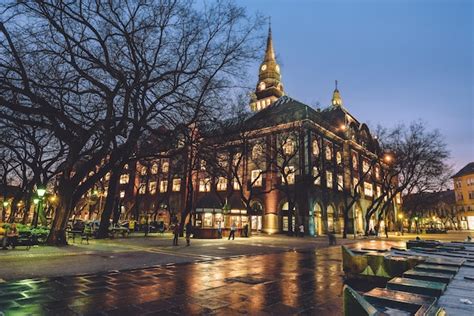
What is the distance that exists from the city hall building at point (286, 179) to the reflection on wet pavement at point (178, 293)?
2006 centimetres

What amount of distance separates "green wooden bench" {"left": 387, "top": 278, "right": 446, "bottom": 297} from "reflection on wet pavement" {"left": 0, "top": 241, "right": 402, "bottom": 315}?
2.85m

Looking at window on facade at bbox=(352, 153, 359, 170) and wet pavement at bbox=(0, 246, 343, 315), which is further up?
window on facade at bbox=(352, 153, 359, 170)

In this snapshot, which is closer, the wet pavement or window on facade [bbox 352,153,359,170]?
the wet pavement

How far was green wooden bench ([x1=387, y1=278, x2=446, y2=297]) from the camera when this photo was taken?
3193 millimetres

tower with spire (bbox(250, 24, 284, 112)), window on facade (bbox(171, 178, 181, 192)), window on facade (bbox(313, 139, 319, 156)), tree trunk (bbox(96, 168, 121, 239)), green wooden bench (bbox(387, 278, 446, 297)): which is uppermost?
tower with spire (bbox(250, 24, 284, 112))

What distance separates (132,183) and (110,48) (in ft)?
155

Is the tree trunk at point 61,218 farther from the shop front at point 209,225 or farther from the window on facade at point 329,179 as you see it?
the window on facade at point 329,179

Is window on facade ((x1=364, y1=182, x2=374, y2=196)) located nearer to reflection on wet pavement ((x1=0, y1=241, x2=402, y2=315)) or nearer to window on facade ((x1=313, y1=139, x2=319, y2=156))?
window on facade ((x1=313, y1=139, x2=319, y2=156))

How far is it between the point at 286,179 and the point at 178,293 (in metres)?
28.6

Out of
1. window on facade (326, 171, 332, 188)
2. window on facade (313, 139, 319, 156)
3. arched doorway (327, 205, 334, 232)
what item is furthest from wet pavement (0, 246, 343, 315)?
window on facade (326, 171, 332, 188)

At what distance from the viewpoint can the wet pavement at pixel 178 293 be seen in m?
6.02

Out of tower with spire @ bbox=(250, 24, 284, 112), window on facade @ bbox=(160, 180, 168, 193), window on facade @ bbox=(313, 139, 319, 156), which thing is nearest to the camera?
window on facade @ bbox=(313, 139, 319, 156)

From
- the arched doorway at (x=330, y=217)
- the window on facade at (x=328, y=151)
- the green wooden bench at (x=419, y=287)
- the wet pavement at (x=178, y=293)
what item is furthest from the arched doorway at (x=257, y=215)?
the green wooden bench at (x=419, y=287)

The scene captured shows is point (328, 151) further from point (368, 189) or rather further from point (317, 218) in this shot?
point (368, 189)
